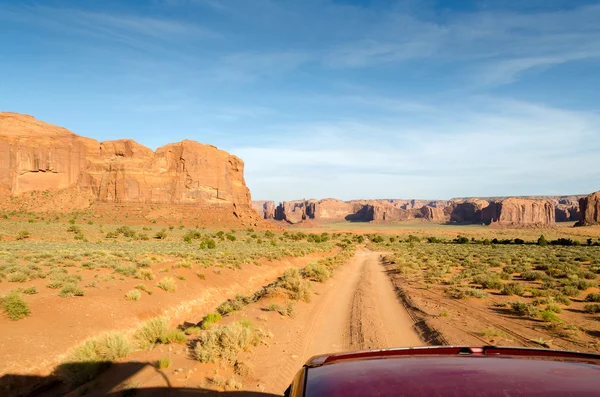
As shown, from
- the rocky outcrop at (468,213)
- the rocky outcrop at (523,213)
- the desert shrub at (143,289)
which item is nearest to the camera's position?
the desert shrub at (143,289)

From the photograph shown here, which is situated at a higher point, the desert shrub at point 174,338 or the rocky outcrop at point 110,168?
the rocky outcrop at point 110,168

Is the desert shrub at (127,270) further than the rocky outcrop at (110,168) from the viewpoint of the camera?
No

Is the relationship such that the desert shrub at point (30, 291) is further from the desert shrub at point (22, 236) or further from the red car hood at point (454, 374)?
the desert shrub at point (22, 236)

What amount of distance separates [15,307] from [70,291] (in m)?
2.78

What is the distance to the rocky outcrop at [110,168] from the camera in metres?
76.3

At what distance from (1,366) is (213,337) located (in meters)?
4.82

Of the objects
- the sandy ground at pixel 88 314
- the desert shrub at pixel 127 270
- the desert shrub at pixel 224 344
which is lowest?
the sandy ground at pixel 88 314

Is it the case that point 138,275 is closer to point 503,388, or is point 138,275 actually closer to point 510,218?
point 503,388

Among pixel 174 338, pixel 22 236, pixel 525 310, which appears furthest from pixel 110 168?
pixel 525 310

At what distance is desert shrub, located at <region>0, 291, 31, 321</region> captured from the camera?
9820 millimetres

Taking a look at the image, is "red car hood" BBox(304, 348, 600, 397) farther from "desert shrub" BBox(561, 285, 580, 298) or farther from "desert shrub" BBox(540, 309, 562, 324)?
"desert shrub" BBox(561, 285, 580, 298)

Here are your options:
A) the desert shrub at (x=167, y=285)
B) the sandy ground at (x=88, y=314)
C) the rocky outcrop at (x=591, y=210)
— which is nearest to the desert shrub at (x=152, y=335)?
the sandy ground at (x=88, y=314)

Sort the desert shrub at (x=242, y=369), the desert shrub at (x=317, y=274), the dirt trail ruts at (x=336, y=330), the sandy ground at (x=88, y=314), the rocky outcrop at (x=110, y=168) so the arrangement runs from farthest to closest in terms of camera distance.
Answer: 1. the rocky outcrop at (x=110, y=168)
2. the desert shrub at (x=317, y=274)
3. the sandy ground at (x=88, y=314)
4. the dirt trail ruts at (x=336, y=330)
5. the desert shrub at (x=242, y=369)

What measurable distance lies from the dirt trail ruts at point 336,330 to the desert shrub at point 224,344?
49 cm
